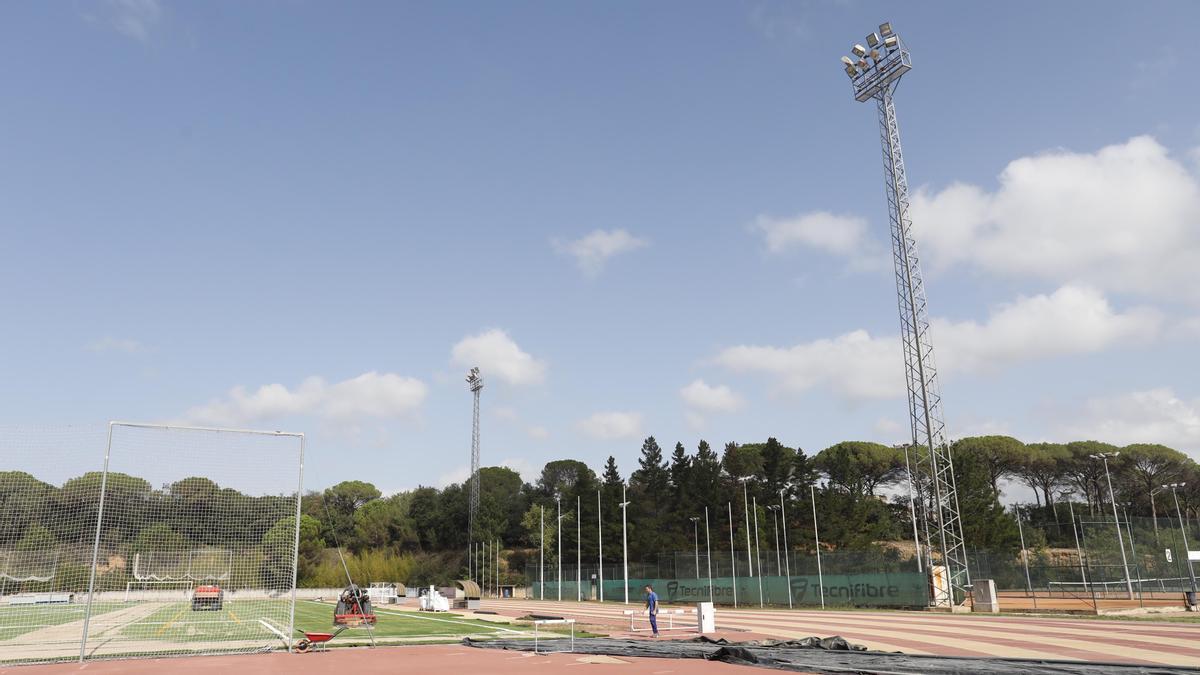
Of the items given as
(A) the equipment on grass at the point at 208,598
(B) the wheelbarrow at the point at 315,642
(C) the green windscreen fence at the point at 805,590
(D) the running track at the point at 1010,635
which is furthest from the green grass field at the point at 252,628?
(C) the green windscreen fence at the point at 805,590

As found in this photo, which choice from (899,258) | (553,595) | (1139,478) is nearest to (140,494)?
A: (899,258)

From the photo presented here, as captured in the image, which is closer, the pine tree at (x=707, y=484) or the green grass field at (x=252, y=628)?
the green grass field at (x=252, y=628)

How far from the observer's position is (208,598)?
116 feet

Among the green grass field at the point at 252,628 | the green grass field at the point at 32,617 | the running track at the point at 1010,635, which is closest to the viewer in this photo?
the running track at the point at 1010,635

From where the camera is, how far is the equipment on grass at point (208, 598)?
35750 millimetres

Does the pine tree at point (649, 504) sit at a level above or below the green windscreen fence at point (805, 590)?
above

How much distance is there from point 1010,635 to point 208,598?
3188 centimetres

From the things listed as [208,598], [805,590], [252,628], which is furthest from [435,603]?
[805,590]

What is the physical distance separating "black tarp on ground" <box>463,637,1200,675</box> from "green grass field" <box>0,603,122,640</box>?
1796cm

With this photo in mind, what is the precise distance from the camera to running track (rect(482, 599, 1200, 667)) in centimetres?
1661

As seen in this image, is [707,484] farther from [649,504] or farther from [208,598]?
[208,598]

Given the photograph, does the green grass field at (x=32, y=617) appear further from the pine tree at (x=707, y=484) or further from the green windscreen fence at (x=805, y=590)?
Answer: the pine tree at (x=707, y=484)

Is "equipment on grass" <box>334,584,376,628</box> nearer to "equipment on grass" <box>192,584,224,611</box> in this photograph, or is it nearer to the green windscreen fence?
"equipment on grass" <box>192,584,224,611</box>

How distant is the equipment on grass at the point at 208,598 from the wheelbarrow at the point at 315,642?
59.5ft
